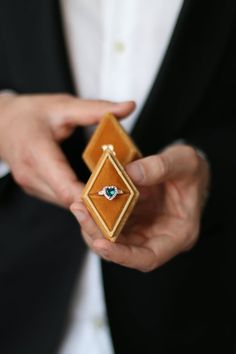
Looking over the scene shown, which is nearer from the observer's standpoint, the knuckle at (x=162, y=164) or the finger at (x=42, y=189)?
the knuckle at (x=162, y=164)

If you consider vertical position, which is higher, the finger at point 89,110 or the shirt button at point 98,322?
the finger at point 89,110

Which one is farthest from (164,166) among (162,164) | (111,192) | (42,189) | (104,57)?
(104,57)

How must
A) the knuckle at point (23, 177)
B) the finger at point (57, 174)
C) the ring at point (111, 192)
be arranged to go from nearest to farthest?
the ring at point (111, 192), the finger at point (57, 174), the knuckle at point (23, 177)

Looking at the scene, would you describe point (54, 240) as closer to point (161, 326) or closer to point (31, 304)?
point (31, 304)

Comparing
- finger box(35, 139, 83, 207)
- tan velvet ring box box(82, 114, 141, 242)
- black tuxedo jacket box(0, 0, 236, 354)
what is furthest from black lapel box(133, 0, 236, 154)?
tan velvet ring box box(82, 114, 141, 242)

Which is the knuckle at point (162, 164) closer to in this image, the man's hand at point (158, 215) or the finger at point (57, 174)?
the man's hand at point (158, 215)

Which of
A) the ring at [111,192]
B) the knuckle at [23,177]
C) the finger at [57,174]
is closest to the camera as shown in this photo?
the ring at [111,192]

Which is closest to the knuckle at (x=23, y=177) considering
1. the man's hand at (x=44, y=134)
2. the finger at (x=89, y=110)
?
the man's hand at (x=44, y=134)

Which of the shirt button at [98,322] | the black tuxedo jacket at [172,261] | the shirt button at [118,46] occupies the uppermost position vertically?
the shirt button at [118,46]
